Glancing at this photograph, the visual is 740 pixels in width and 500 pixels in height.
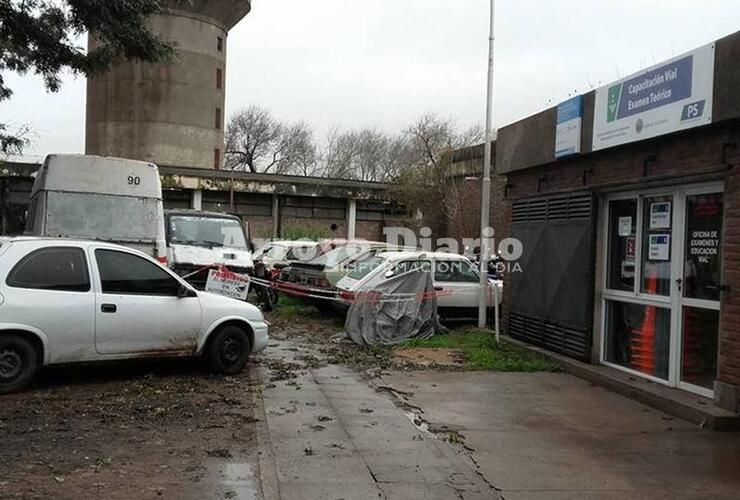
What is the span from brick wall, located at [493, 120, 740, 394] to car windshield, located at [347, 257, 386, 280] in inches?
170

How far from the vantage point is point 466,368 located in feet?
31.4

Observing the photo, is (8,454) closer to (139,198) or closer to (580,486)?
(580,486)

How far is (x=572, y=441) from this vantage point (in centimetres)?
622

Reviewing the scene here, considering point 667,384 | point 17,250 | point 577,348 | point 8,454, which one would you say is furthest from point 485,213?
point 8,454

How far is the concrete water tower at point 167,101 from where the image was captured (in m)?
40.2

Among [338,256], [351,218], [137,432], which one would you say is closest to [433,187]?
[351,218]

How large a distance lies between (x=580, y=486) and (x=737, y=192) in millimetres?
3494

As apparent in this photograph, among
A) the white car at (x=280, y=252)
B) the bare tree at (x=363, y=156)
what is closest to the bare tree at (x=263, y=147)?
the bare tree at (x=363, y=156)

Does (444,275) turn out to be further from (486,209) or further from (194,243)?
(194,243)

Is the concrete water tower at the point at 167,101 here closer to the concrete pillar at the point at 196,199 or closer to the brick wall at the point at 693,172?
the concrete pillar at the point at 196,199

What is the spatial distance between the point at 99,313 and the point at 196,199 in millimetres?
25731

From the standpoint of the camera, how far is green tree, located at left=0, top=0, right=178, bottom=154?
10297mm

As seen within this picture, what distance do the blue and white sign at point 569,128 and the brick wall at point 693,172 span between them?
0.69ft

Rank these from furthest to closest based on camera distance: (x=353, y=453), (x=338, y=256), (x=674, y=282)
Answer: (x=338, y=256) < (x=674, y=282) < (x=353, y=453)
